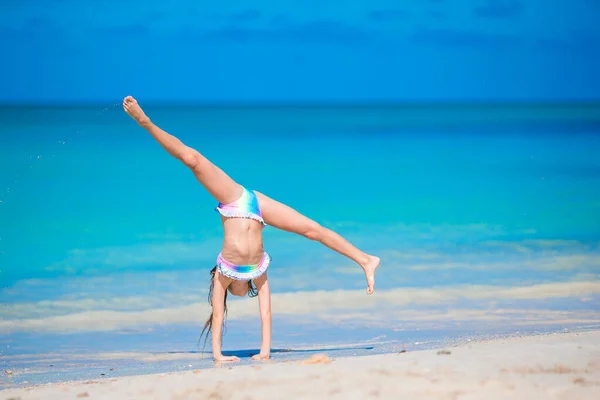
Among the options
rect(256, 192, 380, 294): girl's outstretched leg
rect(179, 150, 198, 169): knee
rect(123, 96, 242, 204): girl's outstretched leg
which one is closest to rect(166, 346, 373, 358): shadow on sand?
rect(256, 192, 380, 294): girl's outstretched leg

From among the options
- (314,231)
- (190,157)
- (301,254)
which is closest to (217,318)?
(314,231)

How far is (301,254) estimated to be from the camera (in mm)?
8047

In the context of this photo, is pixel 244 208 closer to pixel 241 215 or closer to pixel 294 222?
pixel 241 215

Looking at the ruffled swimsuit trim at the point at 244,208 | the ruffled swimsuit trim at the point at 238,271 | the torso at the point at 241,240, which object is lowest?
the ruffled swimsuit trim at the point at 238,271

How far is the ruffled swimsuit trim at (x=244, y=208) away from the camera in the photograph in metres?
4.57

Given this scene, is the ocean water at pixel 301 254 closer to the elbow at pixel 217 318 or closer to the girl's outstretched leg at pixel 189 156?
the elbow at pixel 217 318

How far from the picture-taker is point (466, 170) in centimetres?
1591

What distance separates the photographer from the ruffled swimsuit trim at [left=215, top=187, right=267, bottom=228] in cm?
457

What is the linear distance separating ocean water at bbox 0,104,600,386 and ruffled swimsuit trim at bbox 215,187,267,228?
0.74 meters

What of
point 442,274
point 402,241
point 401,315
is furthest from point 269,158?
point 401,315

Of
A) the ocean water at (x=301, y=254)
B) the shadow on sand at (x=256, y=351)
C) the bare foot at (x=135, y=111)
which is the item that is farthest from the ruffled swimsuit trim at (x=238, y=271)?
the bare foot at (x=135, y=111)

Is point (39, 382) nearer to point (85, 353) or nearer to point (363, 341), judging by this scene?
point (85, 353)

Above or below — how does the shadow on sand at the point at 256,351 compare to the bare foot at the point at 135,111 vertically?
below

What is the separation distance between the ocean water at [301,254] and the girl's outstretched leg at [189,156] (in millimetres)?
871
